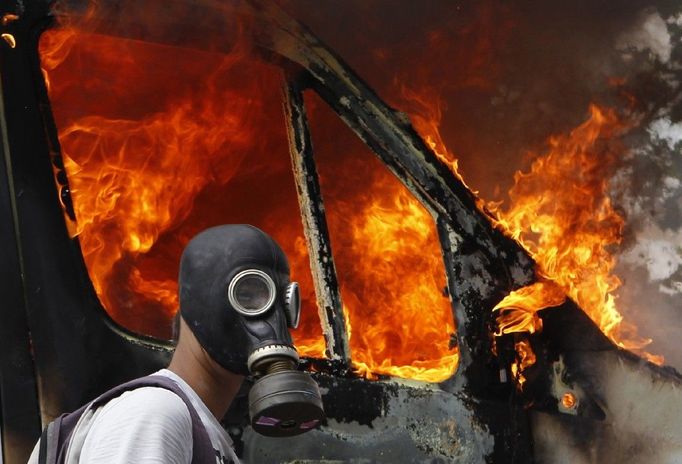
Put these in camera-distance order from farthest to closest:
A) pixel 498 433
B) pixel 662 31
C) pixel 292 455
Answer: pixel 662 31 < pixel 498 433 < pixel 292 455

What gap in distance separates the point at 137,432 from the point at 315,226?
2205mm

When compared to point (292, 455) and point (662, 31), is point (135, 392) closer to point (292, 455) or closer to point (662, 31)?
point (292, 455)

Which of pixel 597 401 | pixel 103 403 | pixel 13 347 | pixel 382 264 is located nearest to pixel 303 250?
pixel 382 264

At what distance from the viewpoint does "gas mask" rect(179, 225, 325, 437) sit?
6.25 feet

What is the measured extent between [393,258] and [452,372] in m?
0.66

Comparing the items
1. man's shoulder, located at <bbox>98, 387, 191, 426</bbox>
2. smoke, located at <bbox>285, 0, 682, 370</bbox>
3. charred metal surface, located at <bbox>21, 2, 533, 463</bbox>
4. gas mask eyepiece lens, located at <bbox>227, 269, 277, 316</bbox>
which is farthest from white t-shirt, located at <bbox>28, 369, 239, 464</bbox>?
smoke, located at <bbox>285, 0, 682, 370</bbox>

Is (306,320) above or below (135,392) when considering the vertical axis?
above

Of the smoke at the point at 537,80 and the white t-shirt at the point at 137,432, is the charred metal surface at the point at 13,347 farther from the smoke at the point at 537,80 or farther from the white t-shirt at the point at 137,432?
the smoke at the point at 537,80

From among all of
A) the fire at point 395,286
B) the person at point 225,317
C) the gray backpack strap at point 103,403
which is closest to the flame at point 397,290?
the fire at point 395,286

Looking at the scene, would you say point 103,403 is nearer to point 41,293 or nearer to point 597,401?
point 41,293

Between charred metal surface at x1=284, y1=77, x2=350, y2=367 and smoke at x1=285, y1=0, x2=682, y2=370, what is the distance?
54.1 inches

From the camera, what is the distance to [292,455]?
132 inches

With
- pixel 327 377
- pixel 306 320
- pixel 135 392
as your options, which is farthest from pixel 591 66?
pixel 135 392

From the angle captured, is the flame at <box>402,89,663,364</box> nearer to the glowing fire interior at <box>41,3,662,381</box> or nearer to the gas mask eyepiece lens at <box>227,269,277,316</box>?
the glowing fire interior at <box>41,3,662,381</box>
